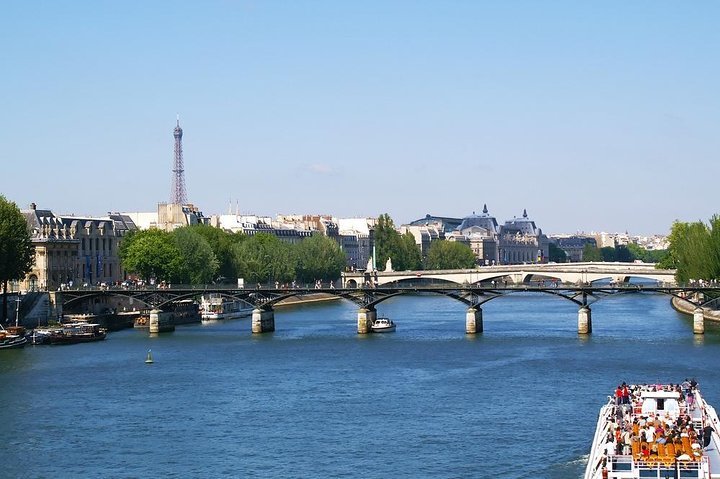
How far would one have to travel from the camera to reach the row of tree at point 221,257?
110875mm

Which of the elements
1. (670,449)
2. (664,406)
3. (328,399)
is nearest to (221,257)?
(328,399)

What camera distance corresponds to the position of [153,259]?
110250mm

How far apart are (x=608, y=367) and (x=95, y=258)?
64079 millimetres

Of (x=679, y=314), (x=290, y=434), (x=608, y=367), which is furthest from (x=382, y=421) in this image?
(x=679, y=314)

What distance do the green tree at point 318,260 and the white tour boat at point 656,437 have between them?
11283cm

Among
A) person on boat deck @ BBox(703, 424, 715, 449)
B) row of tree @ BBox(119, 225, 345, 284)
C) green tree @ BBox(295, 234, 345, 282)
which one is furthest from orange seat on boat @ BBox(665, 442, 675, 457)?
green tree @ BBox(295, 234, 345, 282)

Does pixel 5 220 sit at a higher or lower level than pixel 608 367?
higher

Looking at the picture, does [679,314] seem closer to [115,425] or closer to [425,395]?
[425,395]

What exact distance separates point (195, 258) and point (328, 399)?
62.2 metres

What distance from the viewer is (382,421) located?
165 feet

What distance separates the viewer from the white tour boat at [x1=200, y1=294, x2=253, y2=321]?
356ft

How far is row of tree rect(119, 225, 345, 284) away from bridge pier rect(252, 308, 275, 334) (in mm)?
20113

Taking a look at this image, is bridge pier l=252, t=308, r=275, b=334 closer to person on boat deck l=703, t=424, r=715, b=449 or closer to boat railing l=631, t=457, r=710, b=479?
person on boat deck l=703, t=424, r=715, b=449

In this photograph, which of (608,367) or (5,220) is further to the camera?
(5,220)
